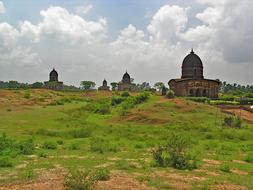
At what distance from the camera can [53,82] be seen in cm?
11206

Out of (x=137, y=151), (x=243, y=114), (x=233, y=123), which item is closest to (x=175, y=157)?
(x=137, y=151)

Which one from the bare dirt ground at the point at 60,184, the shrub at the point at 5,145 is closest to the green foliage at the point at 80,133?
the shrub at the point at 5,145

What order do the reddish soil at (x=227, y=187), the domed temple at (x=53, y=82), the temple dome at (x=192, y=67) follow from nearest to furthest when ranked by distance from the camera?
1. the reddish soil at (x=227, y=187)
2. the temple dome at (x=192, y=67)
3. the domed temple at (x=53, y=82)

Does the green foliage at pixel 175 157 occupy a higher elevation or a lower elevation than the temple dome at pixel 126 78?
lower

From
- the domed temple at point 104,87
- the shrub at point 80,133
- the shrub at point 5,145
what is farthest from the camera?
the domed temple at point 104,87

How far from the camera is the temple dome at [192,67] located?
7006 centimetres

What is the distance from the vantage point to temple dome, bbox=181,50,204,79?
2758 inches

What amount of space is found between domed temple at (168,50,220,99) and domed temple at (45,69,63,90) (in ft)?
168

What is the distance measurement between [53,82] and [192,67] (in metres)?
54.8

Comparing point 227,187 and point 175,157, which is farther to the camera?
point 175,157

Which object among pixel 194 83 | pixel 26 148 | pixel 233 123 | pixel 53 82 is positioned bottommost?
pixel 26 148

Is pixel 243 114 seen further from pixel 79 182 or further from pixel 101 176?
pixel 79 182

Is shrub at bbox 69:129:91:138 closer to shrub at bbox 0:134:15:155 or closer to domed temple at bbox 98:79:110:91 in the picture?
shrub at bbox 0:134:15:155

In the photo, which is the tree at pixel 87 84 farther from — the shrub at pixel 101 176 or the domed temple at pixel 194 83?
the shrub at pixel 101 176
